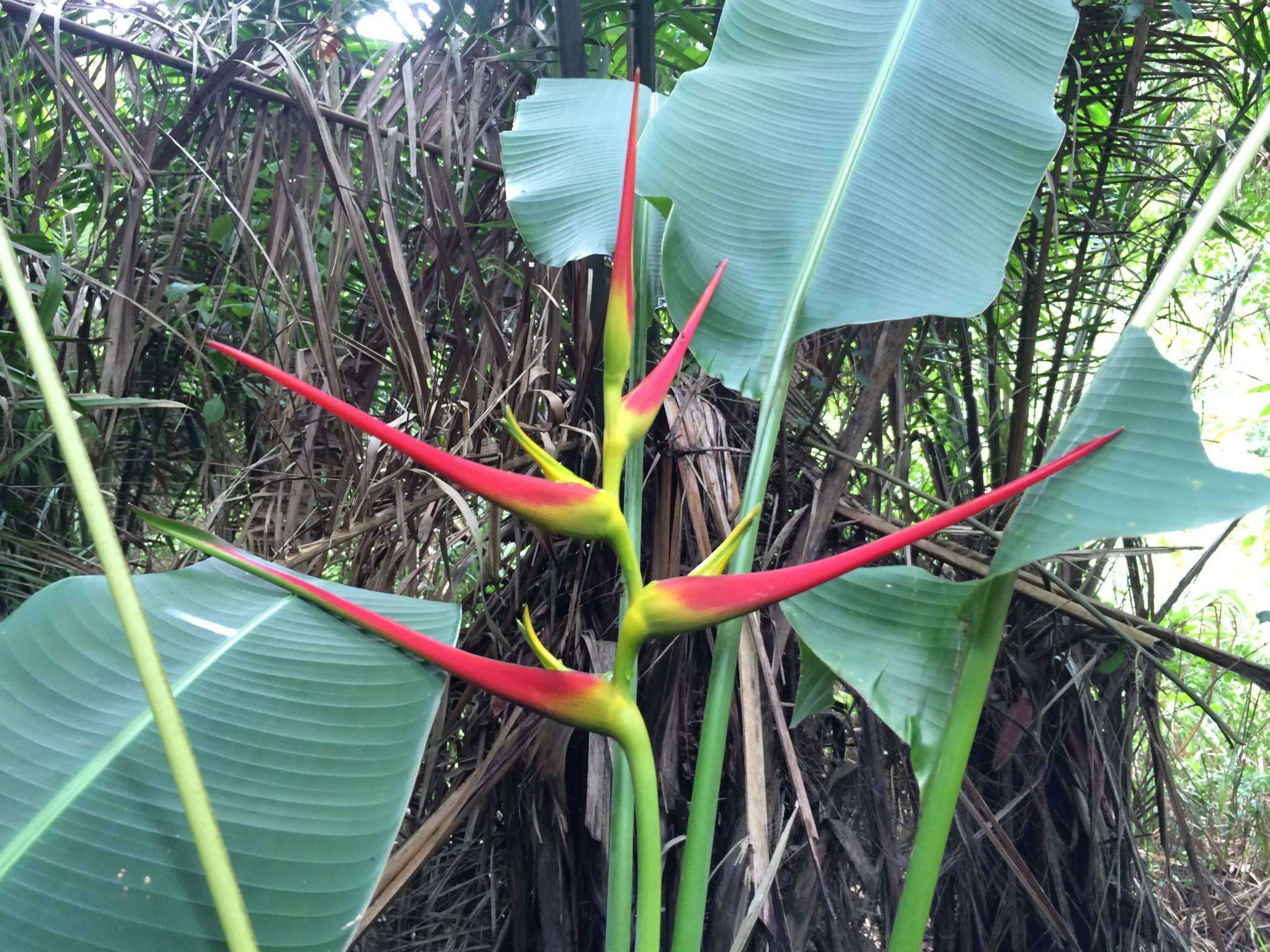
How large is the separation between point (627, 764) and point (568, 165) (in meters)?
0.49

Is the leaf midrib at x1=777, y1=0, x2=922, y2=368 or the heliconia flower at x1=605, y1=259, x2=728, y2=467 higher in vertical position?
the leaf midrib at x1=777, y1=0, x2=922, y2=368

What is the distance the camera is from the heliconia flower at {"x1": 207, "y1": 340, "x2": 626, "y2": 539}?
0.30 m

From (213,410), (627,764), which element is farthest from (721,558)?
(213,410)

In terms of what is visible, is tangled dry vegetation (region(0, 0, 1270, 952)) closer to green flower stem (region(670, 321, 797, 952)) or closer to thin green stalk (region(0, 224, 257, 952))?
green flower stem (region(670, 321, 797, 952))

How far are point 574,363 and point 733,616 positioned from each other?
23.1 inches

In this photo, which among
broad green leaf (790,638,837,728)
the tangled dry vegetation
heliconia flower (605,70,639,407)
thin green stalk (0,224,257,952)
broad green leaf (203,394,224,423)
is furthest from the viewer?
broad green leaf (203,394,224,423)

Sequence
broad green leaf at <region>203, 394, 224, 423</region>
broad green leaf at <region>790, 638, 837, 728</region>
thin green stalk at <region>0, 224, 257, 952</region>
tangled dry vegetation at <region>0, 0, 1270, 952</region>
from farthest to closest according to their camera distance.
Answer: broad green leaf at <region>203, 394, 224, 423</region>, tangled dry vegetation at <region>0, 0, 1270, 952</region>, broad green leaf at <region>790, 638, 837, 728</region>, thin green stalk at <region>0, 224, 257, 952</region>

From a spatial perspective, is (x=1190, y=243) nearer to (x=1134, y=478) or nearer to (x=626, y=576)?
(x=1134, y=478)

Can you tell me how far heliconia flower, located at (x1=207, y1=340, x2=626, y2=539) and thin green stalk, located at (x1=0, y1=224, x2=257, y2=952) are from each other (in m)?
0.06

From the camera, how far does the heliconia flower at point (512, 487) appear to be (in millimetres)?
304

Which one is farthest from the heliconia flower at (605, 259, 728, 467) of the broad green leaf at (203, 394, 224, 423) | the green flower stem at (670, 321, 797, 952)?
the broad green leaf at (203, 394, 224, 423)

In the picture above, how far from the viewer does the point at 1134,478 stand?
373mm

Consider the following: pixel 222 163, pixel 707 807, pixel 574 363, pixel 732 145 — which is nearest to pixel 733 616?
pixel 707 807

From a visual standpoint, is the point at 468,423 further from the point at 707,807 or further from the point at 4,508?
the point at 4,508
